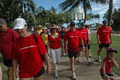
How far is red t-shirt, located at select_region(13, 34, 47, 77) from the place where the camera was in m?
4.66

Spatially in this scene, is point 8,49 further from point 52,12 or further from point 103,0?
point 52,12

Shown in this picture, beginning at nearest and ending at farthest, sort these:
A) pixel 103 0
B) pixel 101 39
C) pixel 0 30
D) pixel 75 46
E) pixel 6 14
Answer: pixel 0 30
pixel 75 46
pixel 101 39
pixel 103 0
pixel 6 14

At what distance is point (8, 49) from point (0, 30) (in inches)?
19.4

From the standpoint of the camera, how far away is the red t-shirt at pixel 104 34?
10.5 meters

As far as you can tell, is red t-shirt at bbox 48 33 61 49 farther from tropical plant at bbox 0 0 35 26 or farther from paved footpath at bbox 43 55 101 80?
tropical plant at bbox 0 0 35 26

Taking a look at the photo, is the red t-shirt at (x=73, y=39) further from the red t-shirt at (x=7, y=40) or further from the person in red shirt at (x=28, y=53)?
the person in red shirt at (x=28, y=53)

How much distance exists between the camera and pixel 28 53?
4.70 meters

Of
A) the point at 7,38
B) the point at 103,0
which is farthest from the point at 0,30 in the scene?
the point at 103,0

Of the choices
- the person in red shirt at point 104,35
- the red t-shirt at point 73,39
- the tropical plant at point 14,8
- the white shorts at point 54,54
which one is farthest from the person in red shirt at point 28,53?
the tropical plant at point 14,8

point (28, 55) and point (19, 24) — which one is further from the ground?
point (19, 24)

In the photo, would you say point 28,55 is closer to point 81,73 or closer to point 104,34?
point 81,73

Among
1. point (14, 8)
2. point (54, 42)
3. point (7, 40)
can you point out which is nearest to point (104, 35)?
point (54, 42)

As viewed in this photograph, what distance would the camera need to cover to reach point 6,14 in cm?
5569

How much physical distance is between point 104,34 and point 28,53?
6.26 m
